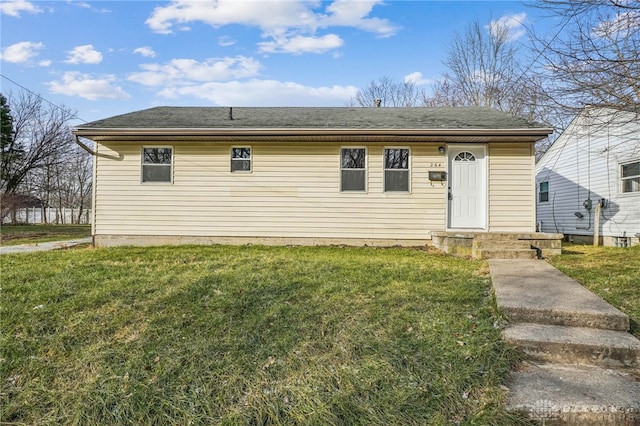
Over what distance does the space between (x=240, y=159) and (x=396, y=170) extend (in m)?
3.68

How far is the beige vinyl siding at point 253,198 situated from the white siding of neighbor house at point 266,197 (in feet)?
0.08

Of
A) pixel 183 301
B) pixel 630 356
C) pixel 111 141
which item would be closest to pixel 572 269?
pixel 630 356

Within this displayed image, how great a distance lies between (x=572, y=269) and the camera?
5.03m

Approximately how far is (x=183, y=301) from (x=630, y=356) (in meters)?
3.72

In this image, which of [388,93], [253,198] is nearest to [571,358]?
[253,198]

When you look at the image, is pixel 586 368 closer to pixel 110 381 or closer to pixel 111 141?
pixel 110 381

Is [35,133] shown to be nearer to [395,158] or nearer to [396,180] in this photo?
[395,158]

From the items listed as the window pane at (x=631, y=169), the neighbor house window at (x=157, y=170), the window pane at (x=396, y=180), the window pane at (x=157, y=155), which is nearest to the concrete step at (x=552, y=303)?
the window pane at (x=396, y=180)

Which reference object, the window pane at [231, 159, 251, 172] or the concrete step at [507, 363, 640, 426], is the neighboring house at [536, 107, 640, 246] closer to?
the window pane at [231, 159, 251, 172]

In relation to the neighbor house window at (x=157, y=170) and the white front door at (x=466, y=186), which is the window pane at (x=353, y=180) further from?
the neighbor house window at (x=157, y=170)

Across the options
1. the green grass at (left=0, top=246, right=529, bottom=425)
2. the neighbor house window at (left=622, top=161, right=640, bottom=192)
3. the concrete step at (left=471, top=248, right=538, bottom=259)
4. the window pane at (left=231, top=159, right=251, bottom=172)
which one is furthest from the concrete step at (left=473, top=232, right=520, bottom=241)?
the neighbor house window at (left=622, top=161, right=640, bottom=192)

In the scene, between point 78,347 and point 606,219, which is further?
point 606,219

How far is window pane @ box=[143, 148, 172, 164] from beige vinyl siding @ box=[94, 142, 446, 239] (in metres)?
0.16

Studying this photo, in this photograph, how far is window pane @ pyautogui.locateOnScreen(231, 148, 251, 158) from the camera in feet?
26.9
